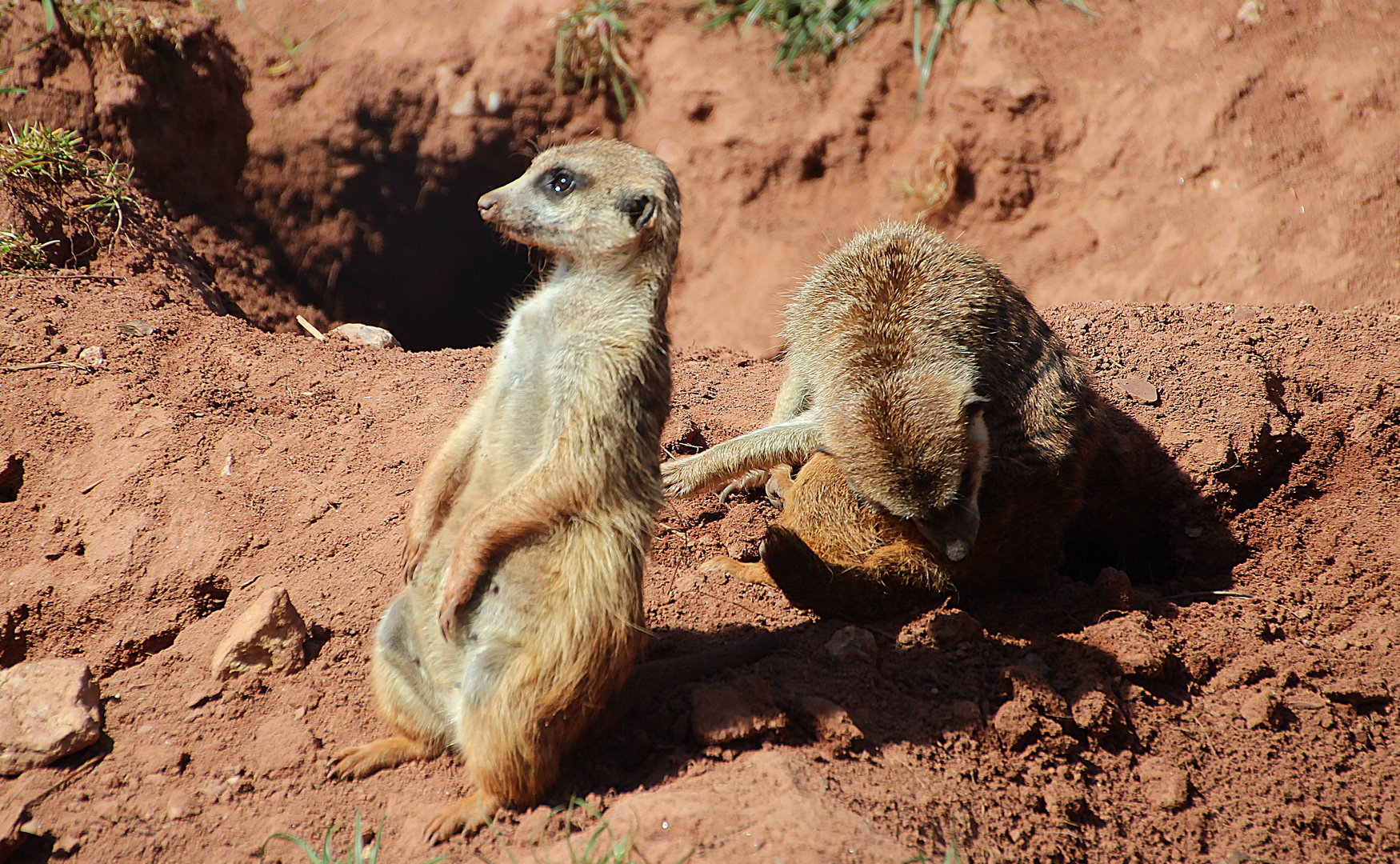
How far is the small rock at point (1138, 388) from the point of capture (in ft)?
12.8

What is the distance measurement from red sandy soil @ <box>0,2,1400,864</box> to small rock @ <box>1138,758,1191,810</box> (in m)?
0.01

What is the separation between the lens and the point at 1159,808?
2.53m

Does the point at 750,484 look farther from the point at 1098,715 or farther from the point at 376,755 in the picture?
the point at 376,755

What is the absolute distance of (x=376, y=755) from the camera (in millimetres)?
2471

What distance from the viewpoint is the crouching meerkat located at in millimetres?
2977

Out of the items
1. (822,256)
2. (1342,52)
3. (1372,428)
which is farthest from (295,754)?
(1342,52)

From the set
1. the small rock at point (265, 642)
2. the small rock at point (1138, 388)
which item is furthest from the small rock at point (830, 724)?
the small rock at point (1138, 388)

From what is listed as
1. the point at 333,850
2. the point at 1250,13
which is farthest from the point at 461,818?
the point at 1250,13

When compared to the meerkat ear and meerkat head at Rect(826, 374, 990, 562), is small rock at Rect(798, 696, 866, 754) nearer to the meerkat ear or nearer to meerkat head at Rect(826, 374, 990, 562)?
meerkat head at Rect(826, 374, 990, 562)

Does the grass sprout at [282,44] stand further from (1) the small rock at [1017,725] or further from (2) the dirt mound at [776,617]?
(1) the small rock at [1017,725]

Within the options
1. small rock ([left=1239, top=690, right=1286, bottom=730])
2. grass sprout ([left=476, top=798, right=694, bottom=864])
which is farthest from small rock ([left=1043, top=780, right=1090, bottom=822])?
grass sprout ([left=476, top=798, right=694, bottom=864])

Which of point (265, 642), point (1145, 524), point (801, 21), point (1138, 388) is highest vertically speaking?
point (801, 21)

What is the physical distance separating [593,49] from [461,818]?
15.6ft

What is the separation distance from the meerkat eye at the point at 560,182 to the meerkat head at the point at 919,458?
3.89ft
